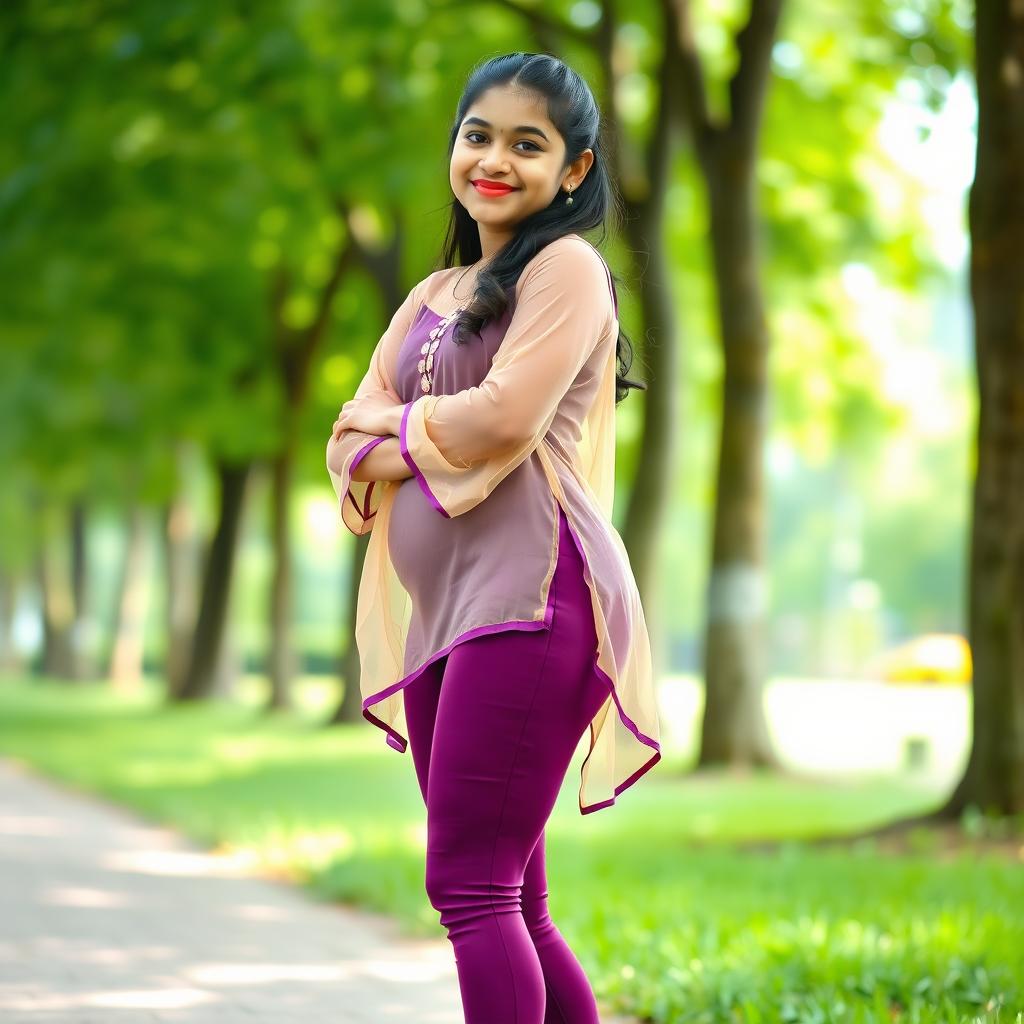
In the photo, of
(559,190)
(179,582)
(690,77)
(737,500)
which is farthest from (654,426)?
(179,582)

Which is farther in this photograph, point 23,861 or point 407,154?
point 407,154

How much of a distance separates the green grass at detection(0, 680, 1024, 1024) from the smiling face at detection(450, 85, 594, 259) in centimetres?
241

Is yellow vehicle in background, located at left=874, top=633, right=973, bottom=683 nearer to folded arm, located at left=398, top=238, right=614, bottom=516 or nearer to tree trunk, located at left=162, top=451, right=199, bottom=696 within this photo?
tree trunk, located at left=162, top=451, right=199, bottom=696

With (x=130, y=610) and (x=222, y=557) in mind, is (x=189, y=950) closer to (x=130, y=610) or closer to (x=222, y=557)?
(x=222, y=557)

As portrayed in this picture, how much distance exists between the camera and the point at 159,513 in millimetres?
36875

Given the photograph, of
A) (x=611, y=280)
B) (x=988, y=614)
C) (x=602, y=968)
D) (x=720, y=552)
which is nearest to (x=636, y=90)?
(x=720, y=552)

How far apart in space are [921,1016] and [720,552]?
10.4 m

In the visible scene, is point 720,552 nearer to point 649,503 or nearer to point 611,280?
point 649,503

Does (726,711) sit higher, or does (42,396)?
(42,396)

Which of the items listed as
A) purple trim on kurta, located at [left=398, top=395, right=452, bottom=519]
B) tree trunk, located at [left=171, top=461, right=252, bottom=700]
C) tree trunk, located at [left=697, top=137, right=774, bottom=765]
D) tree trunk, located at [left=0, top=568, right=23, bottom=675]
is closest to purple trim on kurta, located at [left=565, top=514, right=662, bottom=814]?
purple trim on kurta, located at [left=398, top=395, right=452, bottom=519]

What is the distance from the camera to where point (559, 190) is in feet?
11.2

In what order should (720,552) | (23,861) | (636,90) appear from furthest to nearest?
(636,90) → (720,552) → (23,861)

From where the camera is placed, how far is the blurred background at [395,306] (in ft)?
38.1

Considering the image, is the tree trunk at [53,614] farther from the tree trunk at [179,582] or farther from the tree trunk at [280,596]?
the tree trunk at [280,596]
